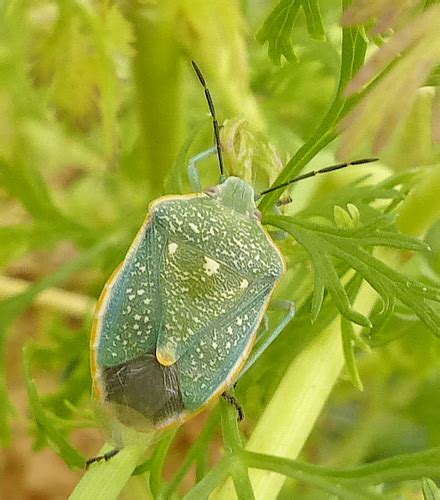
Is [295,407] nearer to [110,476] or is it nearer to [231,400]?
[231,400]

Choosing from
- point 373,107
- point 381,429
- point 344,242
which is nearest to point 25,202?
point 344,242

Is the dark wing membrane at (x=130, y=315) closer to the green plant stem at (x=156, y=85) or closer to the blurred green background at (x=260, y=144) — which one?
the blurred green background at (x=260, y=144)

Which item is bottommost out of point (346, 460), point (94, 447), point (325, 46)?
point (94, 447)

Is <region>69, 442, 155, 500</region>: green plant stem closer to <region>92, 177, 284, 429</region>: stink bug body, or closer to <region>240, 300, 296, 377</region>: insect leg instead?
<region>92, 177, 284, 429</region>: stink bug body

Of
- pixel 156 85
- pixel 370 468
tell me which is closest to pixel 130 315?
pixel 370 468

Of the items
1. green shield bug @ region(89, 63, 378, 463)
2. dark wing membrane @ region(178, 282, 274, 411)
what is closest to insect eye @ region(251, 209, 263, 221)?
green shield bug @ region(89, 63, 378, 463)

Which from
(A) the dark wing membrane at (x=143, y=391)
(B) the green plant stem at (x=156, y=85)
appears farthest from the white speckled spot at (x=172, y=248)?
(B) the green plant stem at (x=156, y=85)

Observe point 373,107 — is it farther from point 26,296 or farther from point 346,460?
point 346,460
